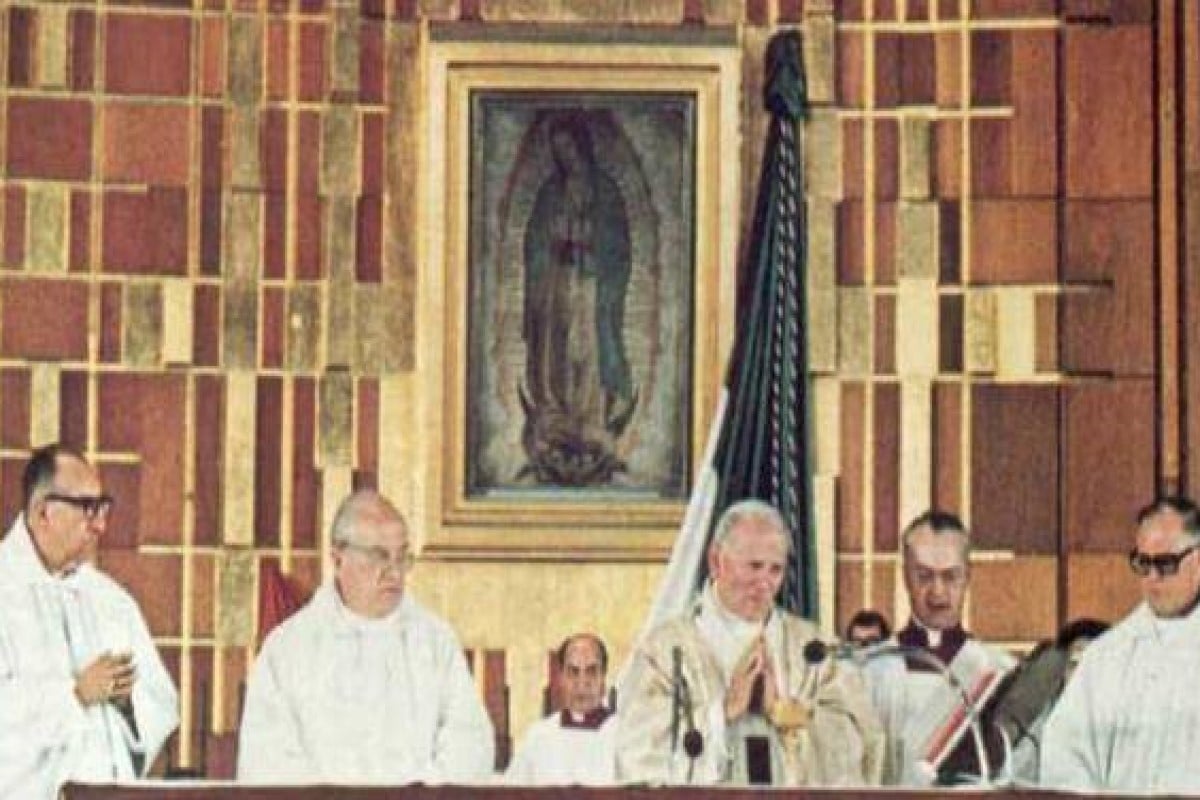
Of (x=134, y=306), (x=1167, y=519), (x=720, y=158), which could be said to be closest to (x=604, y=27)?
(x=720, y=158)

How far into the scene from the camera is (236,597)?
1703 cm

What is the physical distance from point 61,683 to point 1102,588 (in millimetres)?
3333

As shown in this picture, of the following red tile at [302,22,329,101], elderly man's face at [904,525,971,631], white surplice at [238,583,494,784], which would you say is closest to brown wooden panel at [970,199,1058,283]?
elderly man's face at [904,525,971,631]

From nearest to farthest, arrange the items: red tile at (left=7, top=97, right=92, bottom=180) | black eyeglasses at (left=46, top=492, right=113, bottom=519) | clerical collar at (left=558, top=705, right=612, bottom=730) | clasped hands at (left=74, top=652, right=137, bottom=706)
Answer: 1. clasped hands at (left=74, top=652, right=137, bottom=706)
2. black eyeglasses at (left=46, top=492, right=113, bottom=519)
3. clerical collar at (left=558, top=705, right=612, bottom=730)
4. red tile at (left=7, top=97, right=92, bottom=180)

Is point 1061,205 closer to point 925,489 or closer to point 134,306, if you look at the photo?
point 925,489

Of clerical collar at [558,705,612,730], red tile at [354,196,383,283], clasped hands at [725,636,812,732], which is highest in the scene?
red tile at [354,196,383,283]

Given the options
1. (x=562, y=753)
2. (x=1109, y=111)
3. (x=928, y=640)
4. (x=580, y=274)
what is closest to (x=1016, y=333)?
(x=1109, y=111)

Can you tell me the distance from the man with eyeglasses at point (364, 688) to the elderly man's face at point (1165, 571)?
5.98 feet

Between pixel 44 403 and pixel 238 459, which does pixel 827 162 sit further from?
pixel 44 403

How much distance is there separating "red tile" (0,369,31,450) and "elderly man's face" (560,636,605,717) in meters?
2.00

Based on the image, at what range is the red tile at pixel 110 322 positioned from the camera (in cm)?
1708

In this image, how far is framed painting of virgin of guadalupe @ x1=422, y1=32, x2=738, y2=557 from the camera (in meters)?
17.1

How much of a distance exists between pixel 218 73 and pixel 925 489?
8.20ft

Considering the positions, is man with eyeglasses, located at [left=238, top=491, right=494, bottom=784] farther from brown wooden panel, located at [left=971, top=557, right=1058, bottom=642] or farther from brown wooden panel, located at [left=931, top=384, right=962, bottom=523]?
brown wooden panel, located at [left=931, top=384, right=962, bottom=523]
